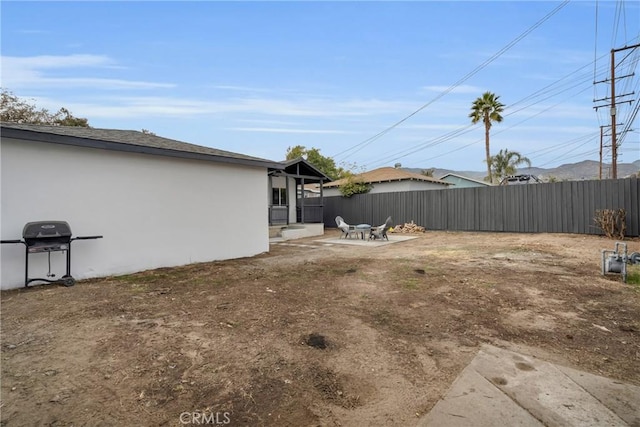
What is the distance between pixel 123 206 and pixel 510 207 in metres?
13.8

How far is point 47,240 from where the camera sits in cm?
500

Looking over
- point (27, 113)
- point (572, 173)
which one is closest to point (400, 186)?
point (27, 113)

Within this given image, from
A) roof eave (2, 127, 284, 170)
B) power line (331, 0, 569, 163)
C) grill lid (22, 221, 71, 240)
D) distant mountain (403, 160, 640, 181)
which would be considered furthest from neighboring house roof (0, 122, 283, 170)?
distant mountain (403, 160, 640, 181)

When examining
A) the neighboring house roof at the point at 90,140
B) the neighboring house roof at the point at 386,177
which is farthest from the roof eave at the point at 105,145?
the neighboring house roof at the point at 386,177

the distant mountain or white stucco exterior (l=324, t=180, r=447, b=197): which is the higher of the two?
the distant mountain

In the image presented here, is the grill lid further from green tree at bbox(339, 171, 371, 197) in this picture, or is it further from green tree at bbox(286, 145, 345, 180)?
green tree at bbox(286, 145, 345, 180)

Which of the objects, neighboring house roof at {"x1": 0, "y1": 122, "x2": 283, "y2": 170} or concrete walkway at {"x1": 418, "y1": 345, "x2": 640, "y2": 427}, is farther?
neighboring house roof at {"x1": 0, "y1": 122, "x2": 283, "y2": 170}

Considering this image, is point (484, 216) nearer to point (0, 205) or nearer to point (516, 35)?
point (516, 35)

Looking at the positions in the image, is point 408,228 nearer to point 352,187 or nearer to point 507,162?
point 352,187

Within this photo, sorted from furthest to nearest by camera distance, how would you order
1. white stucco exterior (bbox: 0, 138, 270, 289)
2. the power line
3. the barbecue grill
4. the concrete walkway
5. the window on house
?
the window on house, the power line, white stucco exterior (bbox: 0, 138, 270, 289), the barbecue grill, the concrete walkway

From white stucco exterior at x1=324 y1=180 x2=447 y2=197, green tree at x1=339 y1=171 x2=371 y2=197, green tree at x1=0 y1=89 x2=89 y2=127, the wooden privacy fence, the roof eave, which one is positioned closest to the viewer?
the roof eave

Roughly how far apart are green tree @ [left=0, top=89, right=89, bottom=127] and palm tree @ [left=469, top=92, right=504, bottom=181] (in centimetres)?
2744

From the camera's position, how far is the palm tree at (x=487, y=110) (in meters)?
22.7

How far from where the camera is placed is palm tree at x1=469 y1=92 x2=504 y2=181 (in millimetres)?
22703
